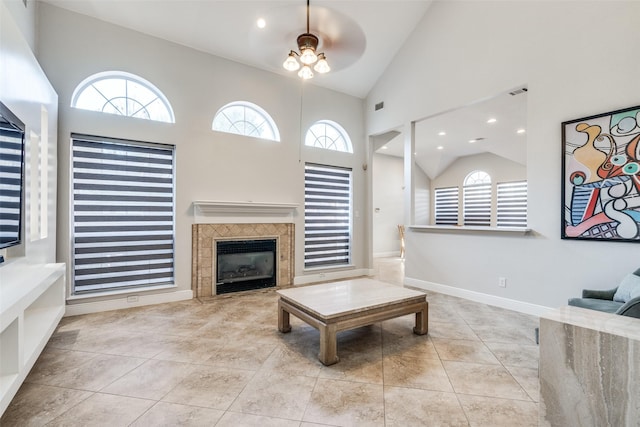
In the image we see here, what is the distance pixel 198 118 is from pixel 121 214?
1641mm

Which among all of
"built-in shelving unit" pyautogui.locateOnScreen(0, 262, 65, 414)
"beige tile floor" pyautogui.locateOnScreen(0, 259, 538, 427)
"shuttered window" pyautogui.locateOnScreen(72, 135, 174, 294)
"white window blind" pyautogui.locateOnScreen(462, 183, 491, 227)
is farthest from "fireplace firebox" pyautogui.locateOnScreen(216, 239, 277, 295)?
"white window blind" pyautogui.locateOnScreen(462, 183, 491, 227)

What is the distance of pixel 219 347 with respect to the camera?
2703mm

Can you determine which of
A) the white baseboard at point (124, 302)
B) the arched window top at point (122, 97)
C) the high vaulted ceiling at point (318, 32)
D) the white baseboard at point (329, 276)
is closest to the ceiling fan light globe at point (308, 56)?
the high vaulted ceiling at point (318, 32)

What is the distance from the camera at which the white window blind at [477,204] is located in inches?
332

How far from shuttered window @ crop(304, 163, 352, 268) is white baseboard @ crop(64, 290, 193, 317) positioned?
213 centimetres

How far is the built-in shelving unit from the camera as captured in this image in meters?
1.55

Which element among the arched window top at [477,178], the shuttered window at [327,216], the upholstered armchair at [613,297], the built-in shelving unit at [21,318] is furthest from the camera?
the arched window top at [477,178]

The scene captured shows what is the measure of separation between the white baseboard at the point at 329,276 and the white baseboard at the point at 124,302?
1.78 metres

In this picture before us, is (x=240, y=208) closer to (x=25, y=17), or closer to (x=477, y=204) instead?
(x=25, y=17)

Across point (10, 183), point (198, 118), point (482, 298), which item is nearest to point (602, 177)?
point (482, 298)

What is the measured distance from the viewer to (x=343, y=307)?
8.39 ft

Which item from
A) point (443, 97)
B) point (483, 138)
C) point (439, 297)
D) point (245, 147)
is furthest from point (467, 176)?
point (245, 147)

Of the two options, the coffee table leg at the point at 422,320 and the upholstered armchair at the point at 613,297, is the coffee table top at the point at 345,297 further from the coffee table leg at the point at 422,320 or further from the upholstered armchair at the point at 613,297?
the upholstered armchair at the point at 613,297

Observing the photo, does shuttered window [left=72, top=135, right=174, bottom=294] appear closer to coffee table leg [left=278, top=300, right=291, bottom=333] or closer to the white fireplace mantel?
the white fireplace mantel
